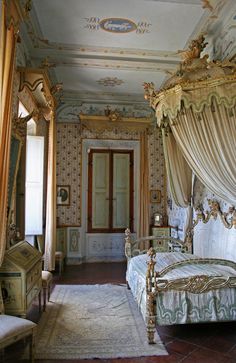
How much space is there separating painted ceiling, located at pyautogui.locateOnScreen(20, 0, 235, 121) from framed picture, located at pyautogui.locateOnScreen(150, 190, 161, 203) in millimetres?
2573

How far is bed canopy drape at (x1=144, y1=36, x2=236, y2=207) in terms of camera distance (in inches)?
128

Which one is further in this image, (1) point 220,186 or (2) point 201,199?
(2) point 201,199

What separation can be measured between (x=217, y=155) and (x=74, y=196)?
465 cm

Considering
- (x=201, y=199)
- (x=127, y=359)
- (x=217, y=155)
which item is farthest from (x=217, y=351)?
(x=201, y=199)

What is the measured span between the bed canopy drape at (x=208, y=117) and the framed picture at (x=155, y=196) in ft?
13.6

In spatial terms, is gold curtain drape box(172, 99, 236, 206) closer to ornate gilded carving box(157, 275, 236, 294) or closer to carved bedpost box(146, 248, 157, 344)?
ornate gilded carving box(157, 275, 236, 294)

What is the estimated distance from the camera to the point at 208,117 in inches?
132

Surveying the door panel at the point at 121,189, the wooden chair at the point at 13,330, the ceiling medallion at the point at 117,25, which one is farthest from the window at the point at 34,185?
the wooden chair at the point at 13,330

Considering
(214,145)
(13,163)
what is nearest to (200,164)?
(214,145)

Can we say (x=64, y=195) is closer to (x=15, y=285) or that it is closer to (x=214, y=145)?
(x=15, y=285)

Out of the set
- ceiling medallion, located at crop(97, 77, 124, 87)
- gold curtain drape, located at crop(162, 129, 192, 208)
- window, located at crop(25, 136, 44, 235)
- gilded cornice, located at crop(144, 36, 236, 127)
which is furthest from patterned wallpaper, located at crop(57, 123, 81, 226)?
gilded cornice, located at crop(144, 36, 236, 127)

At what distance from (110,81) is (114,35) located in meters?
1.88

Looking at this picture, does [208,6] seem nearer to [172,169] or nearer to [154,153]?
[172,169]

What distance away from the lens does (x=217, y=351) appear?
2977 millimetres
